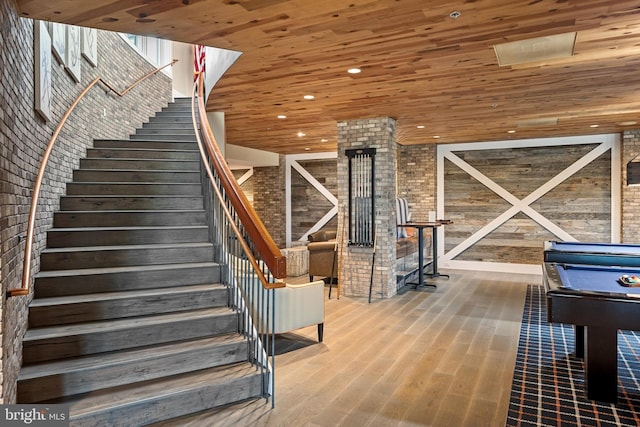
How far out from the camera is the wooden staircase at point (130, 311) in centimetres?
257

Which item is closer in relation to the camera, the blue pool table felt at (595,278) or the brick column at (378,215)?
the blue pool table felt at (595,278)

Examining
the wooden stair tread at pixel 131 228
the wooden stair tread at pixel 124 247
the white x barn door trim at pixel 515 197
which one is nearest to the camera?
the wooden stair tread at pixel 124 247

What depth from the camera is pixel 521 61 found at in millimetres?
3648

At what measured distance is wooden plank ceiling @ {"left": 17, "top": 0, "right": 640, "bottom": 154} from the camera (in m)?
2.63

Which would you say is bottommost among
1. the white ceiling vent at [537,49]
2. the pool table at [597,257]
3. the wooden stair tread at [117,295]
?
the wooden stair tread at [117,295]

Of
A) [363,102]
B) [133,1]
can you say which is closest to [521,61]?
[363,102]

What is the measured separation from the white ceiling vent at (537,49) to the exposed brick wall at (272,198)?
8.04 metres

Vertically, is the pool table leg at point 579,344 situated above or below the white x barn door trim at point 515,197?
below

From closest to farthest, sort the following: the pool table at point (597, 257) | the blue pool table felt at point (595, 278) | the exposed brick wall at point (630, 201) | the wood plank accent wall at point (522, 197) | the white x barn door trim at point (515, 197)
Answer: the blue pool table felt at point (595, 278), the pool table at point (597, 257), the exposed brick wall at point (630, 201), the white x barn door trim at point (515, 197), the wood plank accent wall at point (522, 197)

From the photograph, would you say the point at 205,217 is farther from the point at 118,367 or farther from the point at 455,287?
the point at 455,287

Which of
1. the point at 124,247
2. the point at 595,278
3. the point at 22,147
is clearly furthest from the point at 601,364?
the point at 22,147

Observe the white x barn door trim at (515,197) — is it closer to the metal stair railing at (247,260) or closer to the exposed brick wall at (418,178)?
the exposed brick wall at (418,178)

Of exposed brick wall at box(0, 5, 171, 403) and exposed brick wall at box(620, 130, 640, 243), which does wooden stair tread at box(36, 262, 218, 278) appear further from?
exposed brick wall at box(620, 130, 640, 243)

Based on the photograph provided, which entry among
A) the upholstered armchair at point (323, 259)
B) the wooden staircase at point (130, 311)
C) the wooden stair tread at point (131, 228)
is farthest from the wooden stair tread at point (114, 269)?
the upholstered armchair at point (323, 259)
